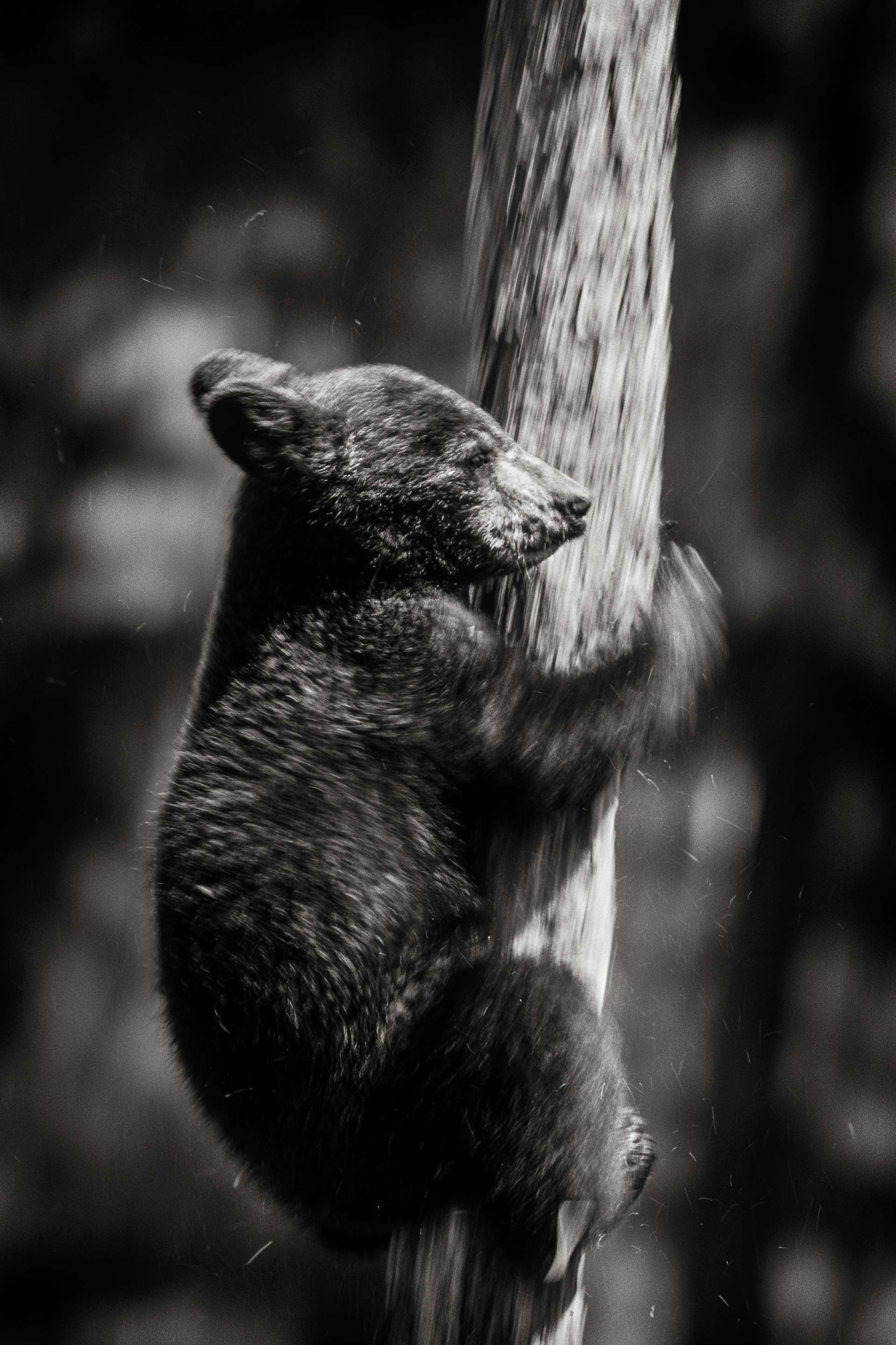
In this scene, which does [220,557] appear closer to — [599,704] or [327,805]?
[327,805]

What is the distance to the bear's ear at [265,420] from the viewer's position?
99cm

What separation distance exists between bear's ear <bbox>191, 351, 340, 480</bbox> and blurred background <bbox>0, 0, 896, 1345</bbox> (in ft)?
0.14

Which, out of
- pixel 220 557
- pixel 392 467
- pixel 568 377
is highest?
pixel 568 377

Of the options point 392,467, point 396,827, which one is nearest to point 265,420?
point 392,467

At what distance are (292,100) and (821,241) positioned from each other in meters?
0.64

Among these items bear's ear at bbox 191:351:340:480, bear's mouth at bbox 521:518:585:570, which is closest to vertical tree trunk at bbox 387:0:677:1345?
bear's mouth at bbox 521:518:585:570

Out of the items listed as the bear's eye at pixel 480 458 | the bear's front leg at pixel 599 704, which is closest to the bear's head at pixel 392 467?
the bear's eye at pixel 480 458

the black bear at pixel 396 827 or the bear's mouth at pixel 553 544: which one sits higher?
the bear's mouth at pixel 553 544

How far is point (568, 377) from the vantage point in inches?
37.7

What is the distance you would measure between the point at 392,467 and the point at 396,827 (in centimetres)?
39

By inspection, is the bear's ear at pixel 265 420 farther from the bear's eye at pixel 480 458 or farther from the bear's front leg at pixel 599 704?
the bear's front leg at pixel 599 704

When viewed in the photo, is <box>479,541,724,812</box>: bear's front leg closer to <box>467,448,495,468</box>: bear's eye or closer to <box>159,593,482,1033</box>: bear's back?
<box>159,593,482,1033</box>: bear's back

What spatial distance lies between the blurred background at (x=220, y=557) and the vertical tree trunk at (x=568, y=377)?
62mm

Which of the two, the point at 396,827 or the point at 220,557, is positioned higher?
the point at 220,557
